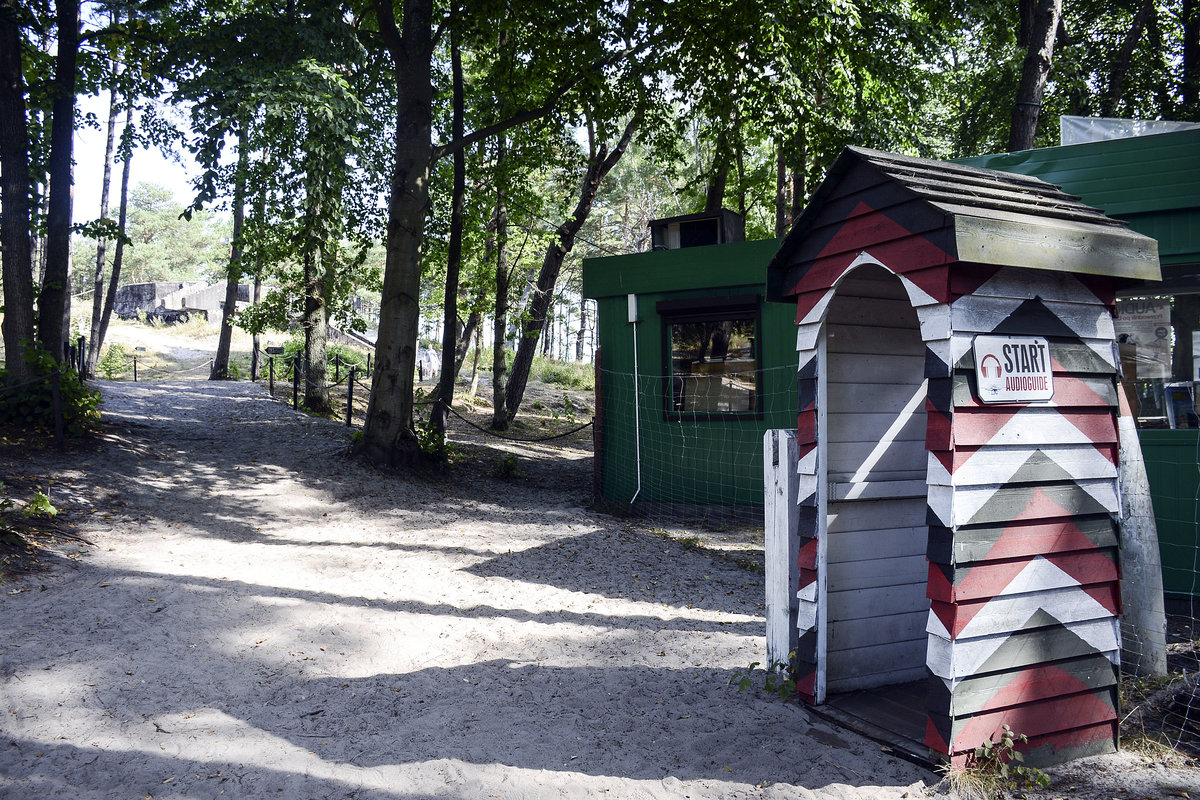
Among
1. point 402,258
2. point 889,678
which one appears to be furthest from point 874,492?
point 402,258

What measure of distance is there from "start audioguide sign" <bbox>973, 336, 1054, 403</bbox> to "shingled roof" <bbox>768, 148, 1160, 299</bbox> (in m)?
0.34

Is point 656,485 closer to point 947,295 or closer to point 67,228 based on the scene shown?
point 947,295

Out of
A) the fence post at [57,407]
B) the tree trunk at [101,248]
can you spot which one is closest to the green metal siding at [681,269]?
the fence post at [57,407]

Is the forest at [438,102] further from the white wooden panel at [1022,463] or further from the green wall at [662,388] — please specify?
the white wooden panel at [1022,463]

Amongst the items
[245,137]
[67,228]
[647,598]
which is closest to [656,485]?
[647,598]

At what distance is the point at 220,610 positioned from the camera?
17.5 ft

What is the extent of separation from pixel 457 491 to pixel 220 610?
522 centimetres

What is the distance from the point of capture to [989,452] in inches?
130

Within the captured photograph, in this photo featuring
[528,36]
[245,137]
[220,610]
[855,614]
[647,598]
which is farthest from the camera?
[528,36]

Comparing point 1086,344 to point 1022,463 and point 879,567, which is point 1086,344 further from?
point 879,567

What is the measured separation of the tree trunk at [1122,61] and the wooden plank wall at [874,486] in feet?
44.7

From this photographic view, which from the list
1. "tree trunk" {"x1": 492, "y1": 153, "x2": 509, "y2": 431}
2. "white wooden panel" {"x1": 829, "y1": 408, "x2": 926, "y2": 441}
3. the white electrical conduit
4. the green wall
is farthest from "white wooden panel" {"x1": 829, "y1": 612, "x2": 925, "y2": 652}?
"tree trunk" {"x1": 492, "y1": 153, "x2": 509, "y2": 431}

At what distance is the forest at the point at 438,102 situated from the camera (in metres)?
9.69

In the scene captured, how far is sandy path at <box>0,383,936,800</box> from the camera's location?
3316mm
